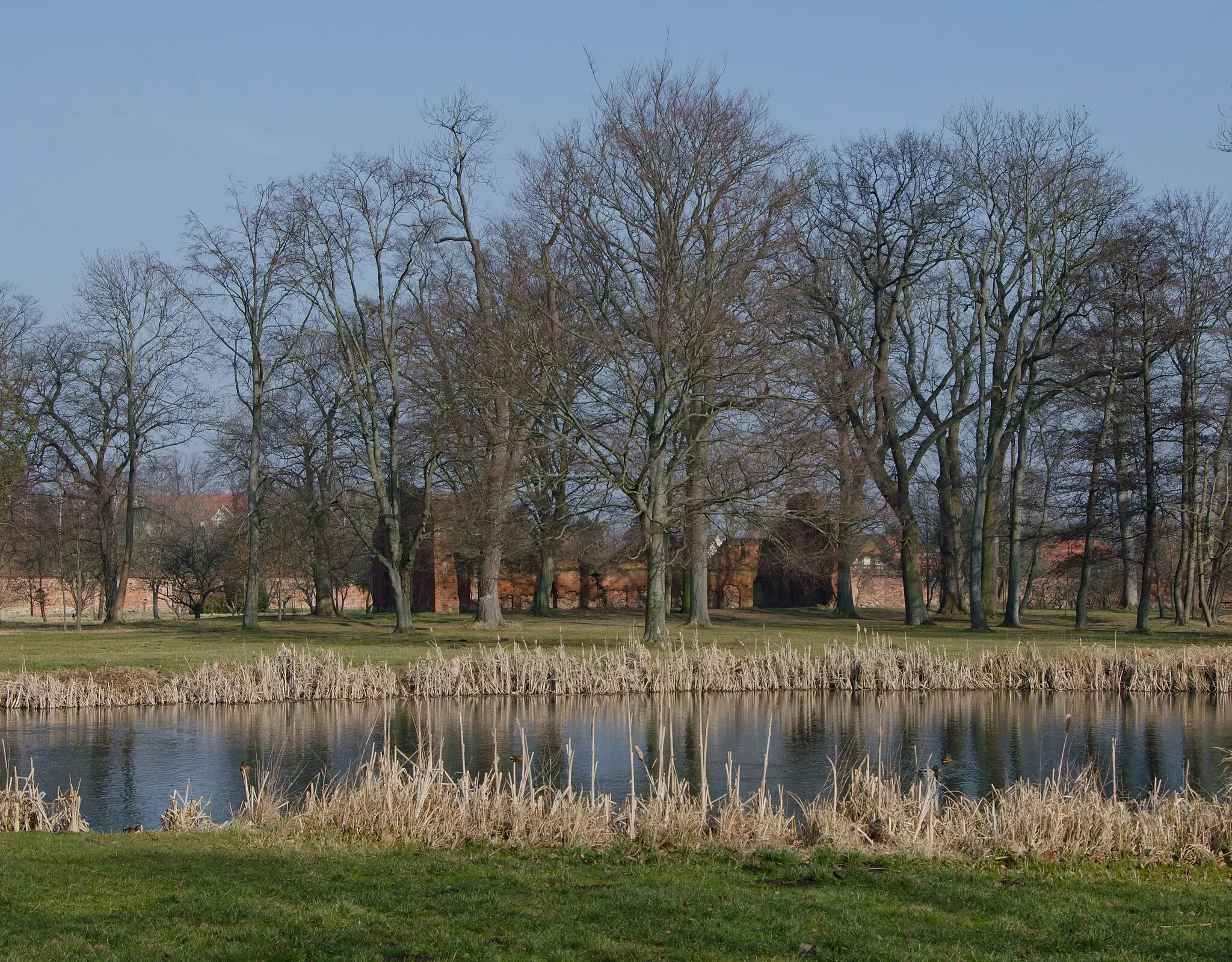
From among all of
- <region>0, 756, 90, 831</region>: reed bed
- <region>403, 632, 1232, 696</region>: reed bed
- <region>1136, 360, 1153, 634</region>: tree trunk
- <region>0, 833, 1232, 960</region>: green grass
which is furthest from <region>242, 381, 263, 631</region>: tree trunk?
<region>0, 833, 1232, 960</region>: green grass

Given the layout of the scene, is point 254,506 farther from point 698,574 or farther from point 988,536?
point 988,536

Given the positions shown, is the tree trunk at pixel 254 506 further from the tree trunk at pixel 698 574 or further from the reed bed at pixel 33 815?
the reed bed at pixel 33 815

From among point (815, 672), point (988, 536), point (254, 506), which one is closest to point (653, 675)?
point (815, 672)

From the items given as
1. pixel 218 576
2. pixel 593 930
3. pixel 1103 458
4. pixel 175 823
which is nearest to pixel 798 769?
pixel 175 823

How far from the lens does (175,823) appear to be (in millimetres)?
10406

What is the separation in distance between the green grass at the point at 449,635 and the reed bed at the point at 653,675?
150 cm

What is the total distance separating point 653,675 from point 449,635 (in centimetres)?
1043

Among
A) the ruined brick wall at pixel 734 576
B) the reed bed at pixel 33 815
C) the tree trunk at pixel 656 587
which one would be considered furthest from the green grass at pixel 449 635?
the reed bed at pixel 33 815

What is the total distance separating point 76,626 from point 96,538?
20.1ft

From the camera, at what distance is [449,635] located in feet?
103

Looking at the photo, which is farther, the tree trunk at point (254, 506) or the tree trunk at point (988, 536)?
the tree trunk at point (988, 536)

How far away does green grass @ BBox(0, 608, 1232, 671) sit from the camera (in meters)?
25.2

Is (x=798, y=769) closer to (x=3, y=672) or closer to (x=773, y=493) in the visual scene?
(x=773, y=493)

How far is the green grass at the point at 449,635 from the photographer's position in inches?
994
